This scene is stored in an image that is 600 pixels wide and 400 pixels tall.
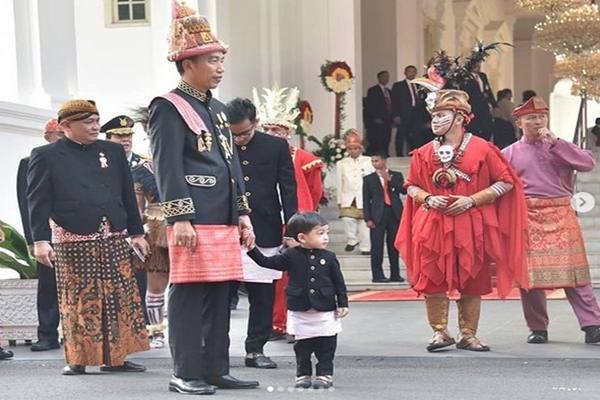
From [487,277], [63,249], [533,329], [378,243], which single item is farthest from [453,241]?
[378,243]

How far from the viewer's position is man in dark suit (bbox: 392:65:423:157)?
24141 millimetres

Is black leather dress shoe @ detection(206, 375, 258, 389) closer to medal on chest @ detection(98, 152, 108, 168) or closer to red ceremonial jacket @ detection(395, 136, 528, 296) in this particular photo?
medal on chest @ detection(98, 152, 108, 168)

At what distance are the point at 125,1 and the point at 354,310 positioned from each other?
8.42 metres

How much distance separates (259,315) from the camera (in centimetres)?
979

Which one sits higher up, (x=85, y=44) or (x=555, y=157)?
(x=85, y=44)

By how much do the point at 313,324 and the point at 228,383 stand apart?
64 cm

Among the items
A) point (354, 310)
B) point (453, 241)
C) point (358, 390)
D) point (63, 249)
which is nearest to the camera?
point (358, 390)

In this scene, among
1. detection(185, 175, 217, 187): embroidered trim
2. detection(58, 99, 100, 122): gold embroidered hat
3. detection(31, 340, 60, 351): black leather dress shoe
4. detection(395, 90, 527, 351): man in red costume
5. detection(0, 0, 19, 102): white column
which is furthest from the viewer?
detection(0, 0, 19, 102): white column

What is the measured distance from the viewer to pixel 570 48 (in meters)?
22.9

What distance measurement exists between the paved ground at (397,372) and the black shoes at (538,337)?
11cm

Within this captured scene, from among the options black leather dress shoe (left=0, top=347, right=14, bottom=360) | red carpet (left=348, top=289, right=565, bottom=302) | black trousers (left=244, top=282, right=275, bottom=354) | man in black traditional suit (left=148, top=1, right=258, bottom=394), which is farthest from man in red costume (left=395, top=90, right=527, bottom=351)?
red carpet (left=348, top=289, right=565, bottom=302)

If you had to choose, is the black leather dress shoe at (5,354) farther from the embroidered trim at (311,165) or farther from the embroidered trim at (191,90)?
the embroidered trim at (191,90)

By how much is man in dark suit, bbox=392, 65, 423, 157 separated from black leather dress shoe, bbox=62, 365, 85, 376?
15.0 meters

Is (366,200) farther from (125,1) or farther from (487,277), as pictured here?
(487,277)
